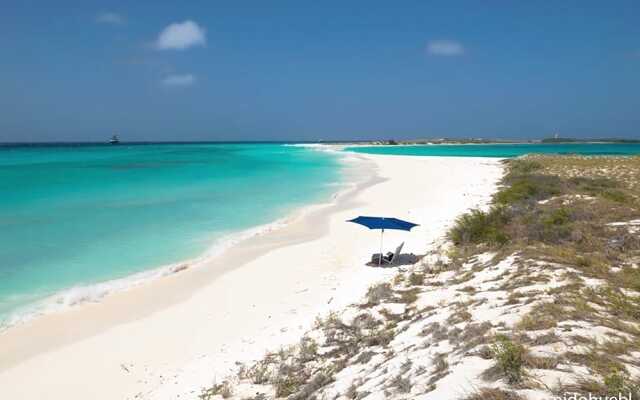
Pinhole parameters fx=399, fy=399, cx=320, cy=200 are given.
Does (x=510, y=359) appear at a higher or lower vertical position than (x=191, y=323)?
higher

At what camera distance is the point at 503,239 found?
1016 cm

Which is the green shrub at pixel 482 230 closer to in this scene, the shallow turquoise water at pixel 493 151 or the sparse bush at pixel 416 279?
the sparse bush at pixel 416 279

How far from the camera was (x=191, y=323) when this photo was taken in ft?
27.5

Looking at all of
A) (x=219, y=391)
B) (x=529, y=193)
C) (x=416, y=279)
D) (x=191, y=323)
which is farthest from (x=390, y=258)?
(x=529, y=193)

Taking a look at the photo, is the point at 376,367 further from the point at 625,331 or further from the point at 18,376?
the point at 18,376

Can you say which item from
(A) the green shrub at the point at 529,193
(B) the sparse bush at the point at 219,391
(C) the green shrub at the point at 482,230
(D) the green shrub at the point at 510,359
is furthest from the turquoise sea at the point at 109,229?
(A) the green shrub at the point at 529,193

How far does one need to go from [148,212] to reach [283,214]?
715 cm

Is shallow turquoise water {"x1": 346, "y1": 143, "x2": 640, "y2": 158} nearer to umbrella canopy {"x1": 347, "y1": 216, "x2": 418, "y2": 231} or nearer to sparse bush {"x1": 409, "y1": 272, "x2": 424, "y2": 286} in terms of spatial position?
umbrella canopy {"x1": 347, "y1": 216, "x2": 418, "y2": 231}

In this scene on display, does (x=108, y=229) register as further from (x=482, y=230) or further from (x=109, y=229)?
(x=482, y=230)

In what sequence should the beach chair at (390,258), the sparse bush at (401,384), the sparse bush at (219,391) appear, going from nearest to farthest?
the sparse bush at (401,384)
the sparse bush at (219,391)
the beach chair at (390,258)

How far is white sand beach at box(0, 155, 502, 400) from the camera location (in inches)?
254

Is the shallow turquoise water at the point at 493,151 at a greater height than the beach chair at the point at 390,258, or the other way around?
the shallow turquoise water at the point at 493,151

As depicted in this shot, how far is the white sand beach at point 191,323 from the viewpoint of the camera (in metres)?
6.44

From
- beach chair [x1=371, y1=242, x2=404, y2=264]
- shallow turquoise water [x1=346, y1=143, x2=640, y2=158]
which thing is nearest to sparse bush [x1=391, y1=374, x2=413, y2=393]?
beach chair [x1=371, y1=242, x2=404, y2=264]
